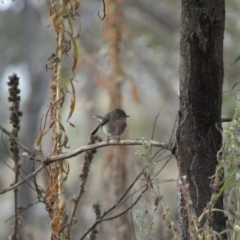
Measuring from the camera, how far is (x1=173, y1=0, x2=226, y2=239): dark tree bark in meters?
1.36

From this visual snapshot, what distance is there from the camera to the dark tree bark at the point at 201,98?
1.36 metres

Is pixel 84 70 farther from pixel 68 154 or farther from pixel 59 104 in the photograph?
pixel 68 154

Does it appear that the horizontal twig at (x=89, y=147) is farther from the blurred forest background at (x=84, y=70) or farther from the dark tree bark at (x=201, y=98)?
the blurred forest background at (x=84, y=70)

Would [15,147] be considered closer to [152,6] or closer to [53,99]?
[53,99]

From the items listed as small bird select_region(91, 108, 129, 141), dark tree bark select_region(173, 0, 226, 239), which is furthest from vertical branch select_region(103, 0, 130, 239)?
dark tree bark select_region(173, 0, 226, 239)

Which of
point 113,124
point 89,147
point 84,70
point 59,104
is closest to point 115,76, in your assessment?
point 113,124

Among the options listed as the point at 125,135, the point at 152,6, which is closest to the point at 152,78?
the point at 152,6

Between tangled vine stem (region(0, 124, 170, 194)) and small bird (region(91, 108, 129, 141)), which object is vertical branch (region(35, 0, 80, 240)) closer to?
tangled vine stem (region(0, 124, 170, 194))

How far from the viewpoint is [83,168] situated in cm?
184

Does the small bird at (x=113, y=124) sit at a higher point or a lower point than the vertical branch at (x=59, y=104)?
higher

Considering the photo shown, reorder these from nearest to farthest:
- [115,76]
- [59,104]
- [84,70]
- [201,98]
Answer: [201,98], [59,104], [115,76], [84,70]

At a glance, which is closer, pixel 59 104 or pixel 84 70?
pixel 59 104

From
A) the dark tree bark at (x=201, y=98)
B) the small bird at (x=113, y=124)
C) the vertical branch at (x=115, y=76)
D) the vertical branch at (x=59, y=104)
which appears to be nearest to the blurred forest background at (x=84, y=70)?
the vertical branch at (x=115, y=76)

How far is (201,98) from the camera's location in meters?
1.37
